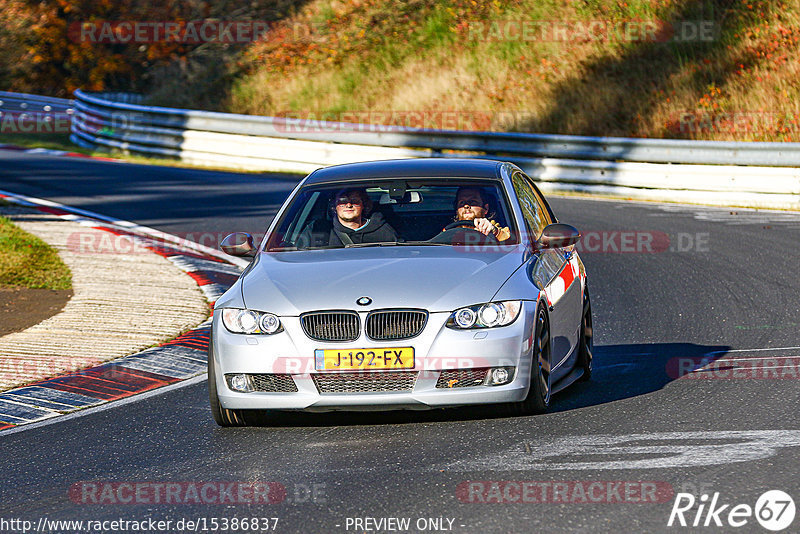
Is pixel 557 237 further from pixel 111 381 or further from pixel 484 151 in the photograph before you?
pixel 484 151

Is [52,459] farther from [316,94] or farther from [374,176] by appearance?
[316,94]

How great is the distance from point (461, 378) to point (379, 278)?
0.75 m

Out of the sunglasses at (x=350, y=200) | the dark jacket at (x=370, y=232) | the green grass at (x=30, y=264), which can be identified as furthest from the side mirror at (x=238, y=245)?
the green grass at (x=30, y=264)

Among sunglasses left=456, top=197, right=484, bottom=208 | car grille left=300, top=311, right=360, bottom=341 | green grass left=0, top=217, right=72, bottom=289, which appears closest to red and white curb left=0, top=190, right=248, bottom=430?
green grass left=0, top=217, right=72, bottom=289

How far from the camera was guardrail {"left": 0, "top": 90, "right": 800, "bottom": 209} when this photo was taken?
65.8 feet

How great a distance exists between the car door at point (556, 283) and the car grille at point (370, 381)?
107cm

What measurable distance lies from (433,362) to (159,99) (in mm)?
33991

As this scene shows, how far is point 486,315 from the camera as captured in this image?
7102 mm

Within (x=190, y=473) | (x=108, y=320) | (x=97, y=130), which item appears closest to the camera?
(x=190, y=473)

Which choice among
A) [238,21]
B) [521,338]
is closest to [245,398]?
[521,338]

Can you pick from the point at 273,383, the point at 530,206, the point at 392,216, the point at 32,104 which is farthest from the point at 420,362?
the point at 32,104

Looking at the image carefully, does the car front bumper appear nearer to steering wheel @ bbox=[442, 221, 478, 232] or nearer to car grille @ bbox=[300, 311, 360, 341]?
car grille @ bbox=[300, 311, 360, 341]

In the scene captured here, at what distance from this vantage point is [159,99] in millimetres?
39625

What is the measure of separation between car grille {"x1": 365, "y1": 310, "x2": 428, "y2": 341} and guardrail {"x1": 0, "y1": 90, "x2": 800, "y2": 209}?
44.7 ft
